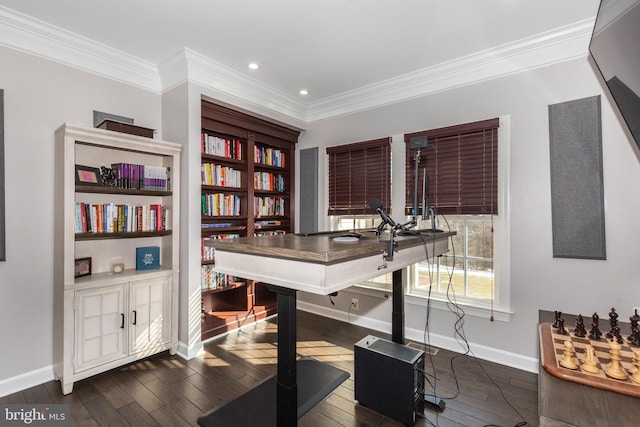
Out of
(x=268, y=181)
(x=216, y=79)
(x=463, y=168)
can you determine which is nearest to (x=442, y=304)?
→ (x=463, y=168)

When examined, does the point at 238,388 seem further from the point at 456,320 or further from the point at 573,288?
the point at 573,288

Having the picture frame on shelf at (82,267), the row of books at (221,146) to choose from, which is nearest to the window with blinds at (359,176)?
the row of books at (221,146)

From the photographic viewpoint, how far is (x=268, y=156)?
4.05m

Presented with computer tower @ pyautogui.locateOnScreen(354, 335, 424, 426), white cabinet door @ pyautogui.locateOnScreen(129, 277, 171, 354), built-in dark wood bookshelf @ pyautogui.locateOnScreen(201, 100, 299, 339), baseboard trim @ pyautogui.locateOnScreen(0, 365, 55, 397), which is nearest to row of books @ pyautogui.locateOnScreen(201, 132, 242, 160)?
built-in dark wood bookshelf @ pyautogui.locateOnScreen(201, 100, 299, 339)

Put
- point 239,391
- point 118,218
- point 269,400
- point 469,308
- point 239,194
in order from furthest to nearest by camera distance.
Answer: point 239,194 < point 469,308 < point 118,218 < point 239,391 < point 269,400

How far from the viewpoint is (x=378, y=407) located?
204 centimetres

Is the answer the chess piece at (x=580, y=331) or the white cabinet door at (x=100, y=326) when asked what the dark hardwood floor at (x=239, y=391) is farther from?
the chess piece at (x=580, y=331)

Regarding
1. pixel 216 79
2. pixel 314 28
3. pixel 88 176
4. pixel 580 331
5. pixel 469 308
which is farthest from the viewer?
pixel 216 79

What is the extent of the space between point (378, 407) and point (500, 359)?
54.9 inches

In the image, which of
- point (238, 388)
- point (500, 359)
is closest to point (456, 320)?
point (500, 359)

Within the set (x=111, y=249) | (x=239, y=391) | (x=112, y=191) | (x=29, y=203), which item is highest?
(x=112, y=191)

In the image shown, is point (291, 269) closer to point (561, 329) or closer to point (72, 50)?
point (561, 329)

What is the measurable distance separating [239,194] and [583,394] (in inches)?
133

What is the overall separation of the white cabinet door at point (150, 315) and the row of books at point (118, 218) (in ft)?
1.62
